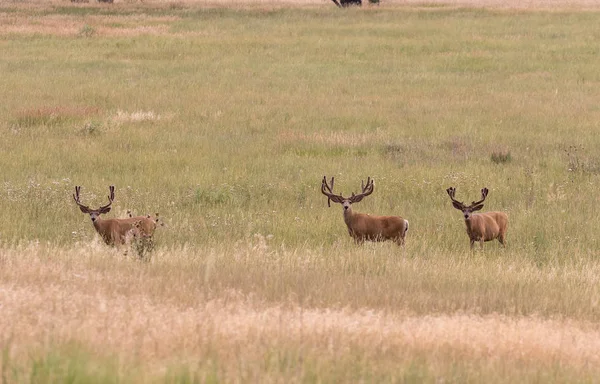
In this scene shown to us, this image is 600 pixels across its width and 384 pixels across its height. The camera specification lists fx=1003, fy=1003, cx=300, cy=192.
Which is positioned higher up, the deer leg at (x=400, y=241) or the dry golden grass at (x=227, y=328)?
the dry golden grass at (x=227, y=328)

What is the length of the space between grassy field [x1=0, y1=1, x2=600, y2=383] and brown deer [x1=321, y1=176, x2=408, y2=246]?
0.25 metres

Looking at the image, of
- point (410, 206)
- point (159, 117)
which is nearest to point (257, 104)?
point (159, 117)

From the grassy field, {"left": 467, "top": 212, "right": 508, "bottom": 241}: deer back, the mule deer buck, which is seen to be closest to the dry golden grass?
the grassy field

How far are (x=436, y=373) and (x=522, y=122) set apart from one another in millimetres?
18186

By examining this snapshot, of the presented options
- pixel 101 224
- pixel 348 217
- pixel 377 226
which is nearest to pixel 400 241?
pixel 377 226

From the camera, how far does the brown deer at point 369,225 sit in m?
11.5

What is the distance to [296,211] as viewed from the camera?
1366cm

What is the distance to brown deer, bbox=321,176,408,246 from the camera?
1148 centimetres

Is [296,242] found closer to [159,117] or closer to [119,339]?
[119,339]

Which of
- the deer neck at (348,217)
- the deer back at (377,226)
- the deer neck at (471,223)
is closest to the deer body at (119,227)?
the deer neck at (348,217)

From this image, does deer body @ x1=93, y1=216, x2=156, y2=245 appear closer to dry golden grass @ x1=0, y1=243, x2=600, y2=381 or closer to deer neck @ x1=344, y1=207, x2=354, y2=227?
deer neck @ x1=344, y1=207, x2=354, y2=227

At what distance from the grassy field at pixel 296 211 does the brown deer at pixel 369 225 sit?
249 millimetres

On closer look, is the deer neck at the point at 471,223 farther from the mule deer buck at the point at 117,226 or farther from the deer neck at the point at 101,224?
the deer neck at the point at 101,224

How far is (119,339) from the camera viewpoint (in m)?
5.86
